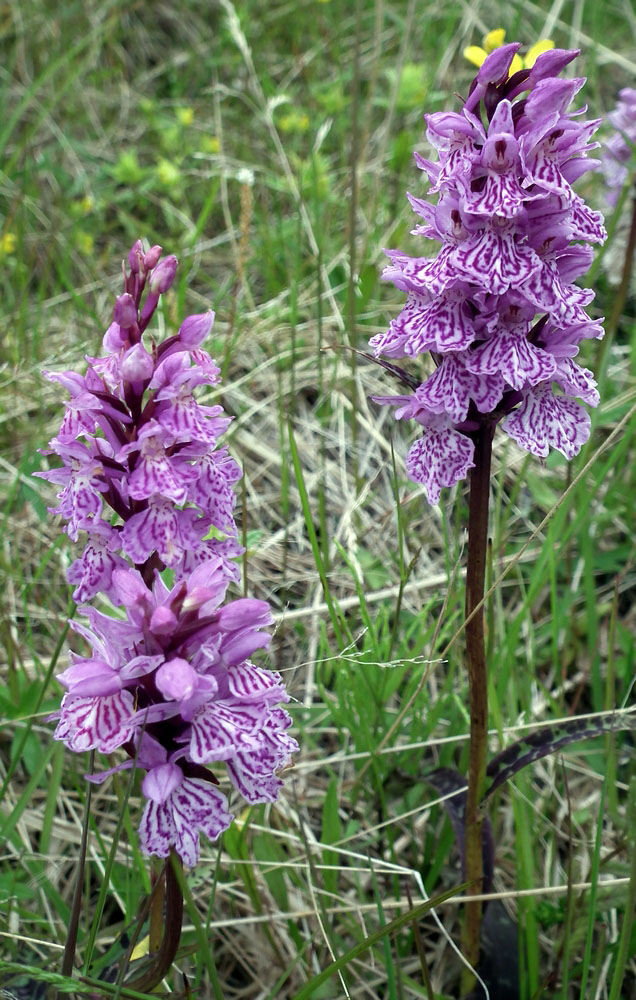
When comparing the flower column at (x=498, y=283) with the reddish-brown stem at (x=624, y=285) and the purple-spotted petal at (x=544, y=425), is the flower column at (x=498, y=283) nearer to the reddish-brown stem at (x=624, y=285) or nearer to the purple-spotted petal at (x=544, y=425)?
the purple-spotted petal at (x=544, y=425)

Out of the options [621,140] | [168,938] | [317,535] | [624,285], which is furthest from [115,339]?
[621,140]

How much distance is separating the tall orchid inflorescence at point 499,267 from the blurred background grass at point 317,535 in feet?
1.28

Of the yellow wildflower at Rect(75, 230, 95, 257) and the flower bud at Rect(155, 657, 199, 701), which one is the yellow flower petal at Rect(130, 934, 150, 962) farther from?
the yellow wildflower at Rect(75, 230, 95, 257)

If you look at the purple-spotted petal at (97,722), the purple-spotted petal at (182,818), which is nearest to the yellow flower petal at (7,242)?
the purple-spotted petal at (97,722)

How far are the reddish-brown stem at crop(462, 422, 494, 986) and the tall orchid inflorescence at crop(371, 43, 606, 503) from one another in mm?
53

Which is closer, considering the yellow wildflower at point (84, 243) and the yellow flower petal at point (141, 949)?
the yellow flower petal at point (141, 949)

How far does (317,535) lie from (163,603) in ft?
5.28

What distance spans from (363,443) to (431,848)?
1.42m

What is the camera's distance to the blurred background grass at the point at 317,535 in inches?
68.4

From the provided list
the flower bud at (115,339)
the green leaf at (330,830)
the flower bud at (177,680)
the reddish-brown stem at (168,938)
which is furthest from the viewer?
the green leaf at (330,830)

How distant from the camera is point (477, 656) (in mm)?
1494

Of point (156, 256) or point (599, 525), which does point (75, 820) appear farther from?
point (599, 525)

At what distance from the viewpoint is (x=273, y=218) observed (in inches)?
156

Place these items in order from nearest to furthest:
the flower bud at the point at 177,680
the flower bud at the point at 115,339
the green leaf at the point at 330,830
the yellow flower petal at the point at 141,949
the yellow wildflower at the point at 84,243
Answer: the flower bud at the point at 177,680 → the flower bud at the point at 115,339 → the yellow flower petal at the point at 141,949 → the green leaf at the point at 330,830 → the yellow wildflower at the point at 84,243
